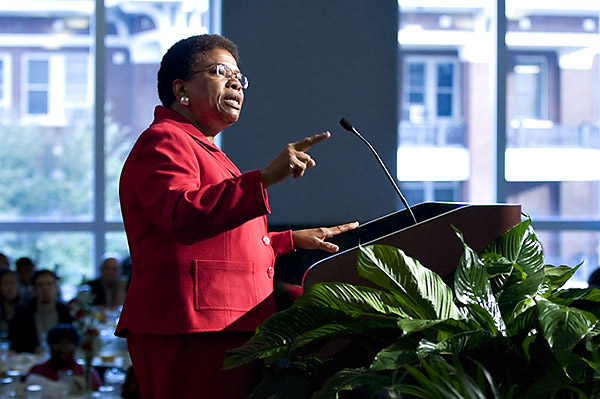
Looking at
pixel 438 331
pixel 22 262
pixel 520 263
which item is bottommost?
pixel 22 262

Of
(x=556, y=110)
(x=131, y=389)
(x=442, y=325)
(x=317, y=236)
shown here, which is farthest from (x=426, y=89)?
(x=442, y=325)

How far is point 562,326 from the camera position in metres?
1.30

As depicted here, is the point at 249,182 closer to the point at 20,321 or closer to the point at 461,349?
the point at 461,349

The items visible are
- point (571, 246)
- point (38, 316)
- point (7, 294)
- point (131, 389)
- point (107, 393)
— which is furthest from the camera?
point (571, 246)

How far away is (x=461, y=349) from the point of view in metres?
1.33

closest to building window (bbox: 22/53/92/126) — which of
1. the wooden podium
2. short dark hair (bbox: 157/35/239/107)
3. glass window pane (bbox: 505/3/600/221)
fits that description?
glass window pane (bbox: 505/3/600/221)

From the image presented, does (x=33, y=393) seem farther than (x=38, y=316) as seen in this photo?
No

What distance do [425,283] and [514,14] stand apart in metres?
5.95

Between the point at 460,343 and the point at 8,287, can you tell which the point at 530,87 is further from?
the point at 460,343

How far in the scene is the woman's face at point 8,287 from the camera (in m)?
5.36

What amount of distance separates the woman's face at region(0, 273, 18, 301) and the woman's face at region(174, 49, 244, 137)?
13.2ft

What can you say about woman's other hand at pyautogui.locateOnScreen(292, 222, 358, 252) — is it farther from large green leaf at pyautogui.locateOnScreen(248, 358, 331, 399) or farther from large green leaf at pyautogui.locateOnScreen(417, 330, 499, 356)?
large green leaf at pyautogui.locateOnScreen(417, 330, 499, 356)

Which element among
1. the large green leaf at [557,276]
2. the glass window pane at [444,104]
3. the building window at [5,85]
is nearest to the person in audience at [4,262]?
the building window at [5,85]

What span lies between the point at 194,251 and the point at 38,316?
12.3 ft
